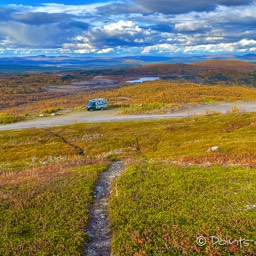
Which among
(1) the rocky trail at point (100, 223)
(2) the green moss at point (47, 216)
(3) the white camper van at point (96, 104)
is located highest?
(2) the green moss at point (47, 216)

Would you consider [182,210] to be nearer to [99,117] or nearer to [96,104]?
[99,117]

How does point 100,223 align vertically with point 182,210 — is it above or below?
below

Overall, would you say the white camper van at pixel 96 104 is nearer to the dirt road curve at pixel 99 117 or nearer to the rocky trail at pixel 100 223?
the dirt road curve at pixel 99 117

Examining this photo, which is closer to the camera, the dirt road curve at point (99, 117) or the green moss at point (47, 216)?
the green moss at point (47, 216)

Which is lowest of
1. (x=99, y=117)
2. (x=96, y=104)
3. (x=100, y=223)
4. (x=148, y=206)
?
(x=99, y=117)

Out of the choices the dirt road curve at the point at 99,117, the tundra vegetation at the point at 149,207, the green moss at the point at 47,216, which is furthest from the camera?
the dirt road curve at the point at 99,117

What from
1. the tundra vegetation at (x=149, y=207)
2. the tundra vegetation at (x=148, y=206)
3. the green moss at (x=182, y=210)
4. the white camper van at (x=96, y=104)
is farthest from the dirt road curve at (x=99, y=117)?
the green moss at (x=182, y=210)

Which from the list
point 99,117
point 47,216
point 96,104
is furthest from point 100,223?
point 96,104

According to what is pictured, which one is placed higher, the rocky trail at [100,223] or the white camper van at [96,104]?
the rocky trail at [100,223]

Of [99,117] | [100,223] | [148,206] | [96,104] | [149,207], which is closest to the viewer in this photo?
[100,223]

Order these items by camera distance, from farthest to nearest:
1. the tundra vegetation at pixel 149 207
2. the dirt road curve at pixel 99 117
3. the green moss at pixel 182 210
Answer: the dirt road curve at pixel 99 117
the tundra vegetation at pixel 149 207
the green moss at pixel 182 210

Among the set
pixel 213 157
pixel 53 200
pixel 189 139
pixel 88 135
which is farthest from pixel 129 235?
pixel 88 135

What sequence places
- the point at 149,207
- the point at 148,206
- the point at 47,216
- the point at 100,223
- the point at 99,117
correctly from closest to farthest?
the point at 100,223 → the point at 47,216 → the point at 149,207 → the point at 148,206 → the point at 99,117
